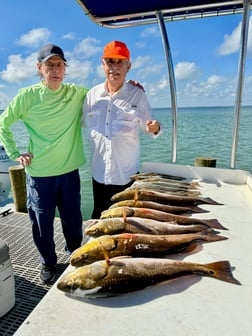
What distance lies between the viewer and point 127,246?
1.42 metres

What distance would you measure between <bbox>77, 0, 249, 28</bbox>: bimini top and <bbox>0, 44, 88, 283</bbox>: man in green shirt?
0.98 meters

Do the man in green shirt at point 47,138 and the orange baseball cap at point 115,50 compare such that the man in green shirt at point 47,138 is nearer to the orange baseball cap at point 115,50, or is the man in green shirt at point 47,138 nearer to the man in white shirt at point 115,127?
the man in white shirt at point 115,127

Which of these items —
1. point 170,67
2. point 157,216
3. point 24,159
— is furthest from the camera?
point 170,67

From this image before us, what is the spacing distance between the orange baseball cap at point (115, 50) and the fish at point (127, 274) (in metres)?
1.74

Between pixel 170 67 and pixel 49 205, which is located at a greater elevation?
pixel 170 67

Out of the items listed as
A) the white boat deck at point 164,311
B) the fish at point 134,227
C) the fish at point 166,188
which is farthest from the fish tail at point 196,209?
the white boat deck at point 164,311

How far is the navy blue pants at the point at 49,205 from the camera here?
2.69 metres

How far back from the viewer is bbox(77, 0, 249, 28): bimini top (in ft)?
10.0

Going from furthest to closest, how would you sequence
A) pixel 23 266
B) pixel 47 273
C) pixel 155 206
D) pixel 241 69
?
pixel 23 266 → pixel 241 69 → pixel 47 273 → pixel 155 206

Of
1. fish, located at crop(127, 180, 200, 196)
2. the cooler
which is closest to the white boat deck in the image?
fish, located at crop(127, 180, 200, 196)

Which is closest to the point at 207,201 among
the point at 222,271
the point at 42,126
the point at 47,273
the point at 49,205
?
the point at 222,271

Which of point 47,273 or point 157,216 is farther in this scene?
point 47,273

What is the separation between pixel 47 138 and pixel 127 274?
1731 mm

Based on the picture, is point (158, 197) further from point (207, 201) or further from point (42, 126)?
point (42, 126)
